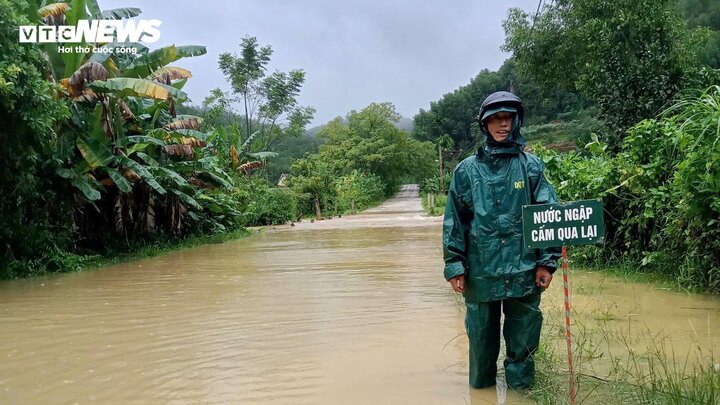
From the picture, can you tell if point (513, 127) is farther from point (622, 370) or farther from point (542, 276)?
point (622, 370)

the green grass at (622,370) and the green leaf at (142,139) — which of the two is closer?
the green grass at (622,370)

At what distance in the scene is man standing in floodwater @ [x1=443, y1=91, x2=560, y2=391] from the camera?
328 centimetres

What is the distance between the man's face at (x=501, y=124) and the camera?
3443 millimetres

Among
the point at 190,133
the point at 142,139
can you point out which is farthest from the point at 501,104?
the point at 190,133

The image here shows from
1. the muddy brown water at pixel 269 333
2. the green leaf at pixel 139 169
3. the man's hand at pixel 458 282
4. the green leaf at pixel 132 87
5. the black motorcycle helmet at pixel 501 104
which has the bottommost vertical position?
the muddy brown water at pixel 269 333

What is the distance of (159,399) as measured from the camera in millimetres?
3682

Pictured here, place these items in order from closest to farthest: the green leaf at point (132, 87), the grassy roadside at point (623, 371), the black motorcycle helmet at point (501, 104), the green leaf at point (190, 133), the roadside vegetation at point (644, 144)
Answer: the grassy roadside at point (623, 371) → the black motorcycle helmet at point (501, 104) → the roadside vegetation at point (644, 144) → the green leaf at point (132, 87) → the green leaf at point (190, 133)

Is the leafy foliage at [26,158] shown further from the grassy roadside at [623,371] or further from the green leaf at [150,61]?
the grassy roadside at [623,371]

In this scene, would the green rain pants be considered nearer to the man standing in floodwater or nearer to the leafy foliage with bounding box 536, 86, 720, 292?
the man standing in floodwater

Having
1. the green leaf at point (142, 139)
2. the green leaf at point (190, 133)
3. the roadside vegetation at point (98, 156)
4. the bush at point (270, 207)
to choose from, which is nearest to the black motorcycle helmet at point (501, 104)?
the roadside vegetation at point (98, 156)

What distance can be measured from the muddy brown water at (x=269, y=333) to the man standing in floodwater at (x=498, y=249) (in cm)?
33

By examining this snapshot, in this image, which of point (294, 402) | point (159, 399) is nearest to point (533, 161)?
point (294, 402)

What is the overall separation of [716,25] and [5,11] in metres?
36.3

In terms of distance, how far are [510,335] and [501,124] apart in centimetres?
122
